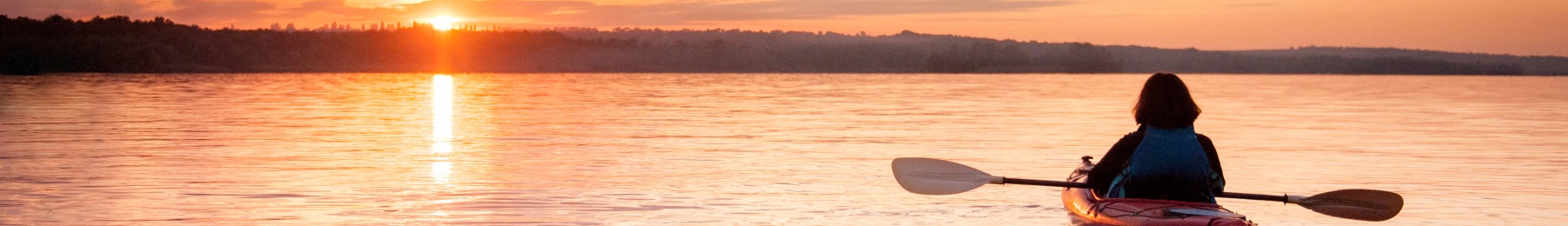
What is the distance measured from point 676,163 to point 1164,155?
731cm

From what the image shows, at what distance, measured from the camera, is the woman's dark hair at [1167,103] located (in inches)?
265

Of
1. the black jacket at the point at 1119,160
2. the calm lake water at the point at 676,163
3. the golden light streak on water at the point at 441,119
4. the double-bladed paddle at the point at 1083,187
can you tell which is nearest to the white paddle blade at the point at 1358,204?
the double-bladed paddle at the point at 1083,187

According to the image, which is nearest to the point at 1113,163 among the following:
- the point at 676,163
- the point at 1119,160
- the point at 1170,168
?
the point at 1119,160

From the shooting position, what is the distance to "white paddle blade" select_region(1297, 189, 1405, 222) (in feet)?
27.1

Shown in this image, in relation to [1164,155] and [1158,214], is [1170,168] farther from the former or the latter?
[1158,214]

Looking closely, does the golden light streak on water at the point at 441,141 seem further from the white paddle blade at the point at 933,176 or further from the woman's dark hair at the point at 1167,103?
the woman's dark hair at the point at 1167,103

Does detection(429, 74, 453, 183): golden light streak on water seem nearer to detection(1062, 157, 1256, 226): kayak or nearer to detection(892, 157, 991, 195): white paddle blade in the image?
detection(892, 157, 991, 195): white paddle blade

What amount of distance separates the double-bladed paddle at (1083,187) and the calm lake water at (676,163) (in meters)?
0.20

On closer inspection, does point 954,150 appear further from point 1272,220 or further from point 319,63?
point 319,63

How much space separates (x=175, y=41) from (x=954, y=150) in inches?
4769

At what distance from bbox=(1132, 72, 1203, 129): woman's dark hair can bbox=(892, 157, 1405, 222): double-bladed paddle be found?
95 cm

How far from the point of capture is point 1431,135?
19.4m

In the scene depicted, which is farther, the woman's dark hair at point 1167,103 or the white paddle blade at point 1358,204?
the white paddle blade at point 1358,204

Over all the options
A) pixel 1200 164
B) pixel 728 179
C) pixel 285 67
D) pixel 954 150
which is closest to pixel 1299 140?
pixel 954 150
